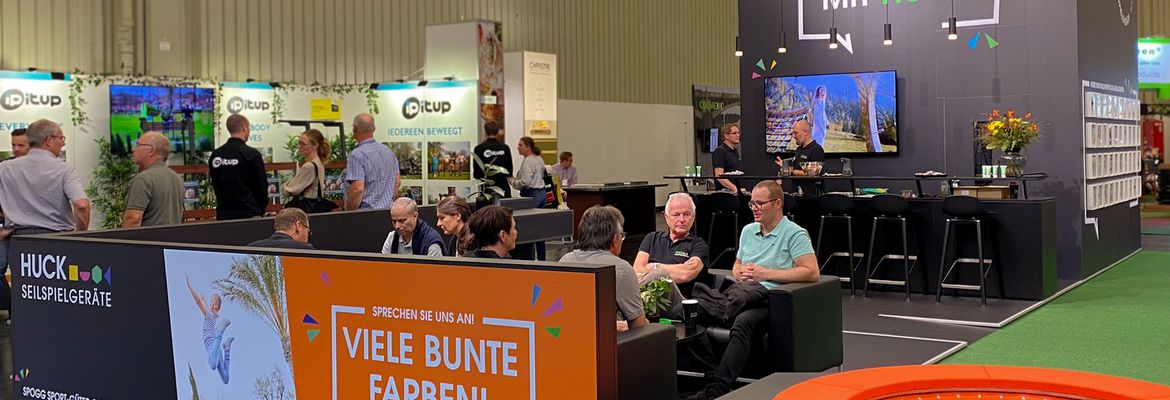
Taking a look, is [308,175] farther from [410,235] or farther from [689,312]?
[689,312]

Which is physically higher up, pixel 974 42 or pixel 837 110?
pixel 974 42

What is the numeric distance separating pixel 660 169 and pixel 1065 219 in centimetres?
1215

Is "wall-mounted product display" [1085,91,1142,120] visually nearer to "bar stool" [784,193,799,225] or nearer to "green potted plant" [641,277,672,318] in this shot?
"bar stool" [784,193,799,225]

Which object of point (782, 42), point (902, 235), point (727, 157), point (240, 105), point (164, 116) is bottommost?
point (902, 235)

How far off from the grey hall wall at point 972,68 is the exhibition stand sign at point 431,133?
10.5ft

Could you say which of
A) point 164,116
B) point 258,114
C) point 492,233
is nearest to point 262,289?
point 492,233

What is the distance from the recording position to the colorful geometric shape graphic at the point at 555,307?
11.3ft

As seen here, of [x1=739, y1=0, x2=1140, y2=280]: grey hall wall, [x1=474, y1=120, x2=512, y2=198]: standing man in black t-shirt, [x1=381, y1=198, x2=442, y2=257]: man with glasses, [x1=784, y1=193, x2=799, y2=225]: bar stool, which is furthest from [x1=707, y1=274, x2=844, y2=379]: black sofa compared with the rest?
[x1=474, y1=120, x2=512, y2=198]: standing man in black t-shirt

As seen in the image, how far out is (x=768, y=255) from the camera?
18.2ft

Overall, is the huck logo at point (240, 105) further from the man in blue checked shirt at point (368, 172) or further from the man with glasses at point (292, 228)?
the man with glasses at point (292, 228)

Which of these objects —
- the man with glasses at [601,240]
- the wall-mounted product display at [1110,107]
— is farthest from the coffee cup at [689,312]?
the wall-mounted product display at [1110,107]

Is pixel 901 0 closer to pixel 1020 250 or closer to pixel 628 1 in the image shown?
pixel 1020 250

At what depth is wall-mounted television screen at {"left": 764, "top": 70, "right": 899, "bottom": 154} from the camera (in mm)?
10312

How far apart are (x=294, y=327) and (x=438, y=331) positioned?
639 millimetres
